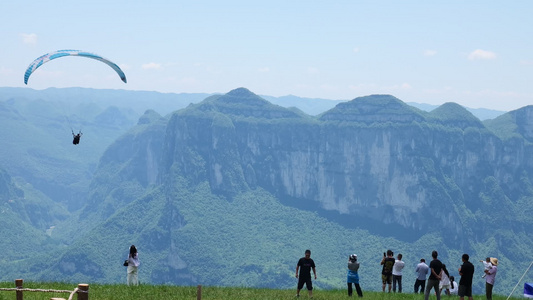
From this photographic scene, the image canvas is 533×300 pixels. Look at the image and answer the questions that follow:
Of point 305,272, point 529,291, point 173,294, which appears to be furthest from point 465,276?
point 173,294

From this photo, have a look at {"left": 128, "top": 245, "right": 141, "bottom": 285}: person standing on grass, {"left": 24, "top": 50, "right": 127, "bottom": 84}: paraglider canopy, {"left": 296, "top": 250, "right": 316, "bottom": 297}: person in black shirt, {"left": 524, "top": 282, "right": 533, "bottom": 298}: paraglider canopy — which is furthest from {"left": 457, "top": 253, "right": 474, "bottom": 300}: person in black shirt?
{"left": 24, "top": 50, "right": 127, "bottom": 84}: paraglider canopy

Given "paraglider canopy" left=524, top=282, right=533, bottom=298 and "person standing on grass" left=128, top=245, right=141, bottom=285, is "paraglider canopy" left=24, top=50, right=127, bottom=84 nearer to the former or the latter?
"person standing on grass" left=128, top=245, right=141, bottom=285

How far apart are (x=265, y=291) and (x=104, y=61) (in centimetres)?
1502

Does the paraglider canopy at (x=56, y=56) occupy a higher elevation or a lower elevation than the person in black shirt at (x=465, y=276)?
higher

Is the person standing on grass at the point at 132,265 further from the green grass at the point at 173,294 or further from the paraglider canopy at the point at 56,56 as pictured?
the paraglider canopy at the point at 56,56

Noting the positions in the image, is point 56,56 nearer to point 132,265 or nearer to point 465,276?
point 132,265

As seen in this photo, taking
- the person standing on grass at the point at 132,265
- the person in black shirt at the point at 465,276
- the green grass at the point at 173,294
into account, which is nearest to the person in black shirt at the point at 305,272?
the green grass at the point at 173,294

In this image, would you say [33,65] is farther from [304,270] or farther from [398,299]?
[398,299]

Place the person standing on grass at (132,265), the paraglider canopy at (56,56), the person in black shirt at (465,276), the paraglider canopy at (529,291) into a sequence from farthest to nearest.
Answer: the paraglider canopy at (56,56) < the person standing on grass at (132,265) < the paraglider canopy at (529,291) < the person in black shirt at (465,276)

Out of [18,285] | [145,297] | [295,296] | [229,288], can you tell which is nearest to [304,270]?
[295,296]

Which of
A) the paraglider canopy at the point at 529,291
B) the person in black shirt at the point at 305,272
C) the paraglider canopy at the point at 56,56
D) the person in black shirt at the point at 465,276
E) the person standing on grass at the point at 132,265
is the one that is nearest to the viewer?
the person in black shirt at the point at 465,276

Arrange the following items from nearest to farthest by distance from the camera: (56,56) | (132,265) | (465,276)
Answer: (465,276) < (132,265) < (56,56)

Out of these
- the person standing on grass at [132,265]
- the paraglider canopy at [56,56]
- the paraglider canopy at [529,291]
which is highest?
the paraglider canopy at [56,56]

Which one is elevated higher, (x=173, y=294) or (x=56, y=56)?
(x=56, y=56)
